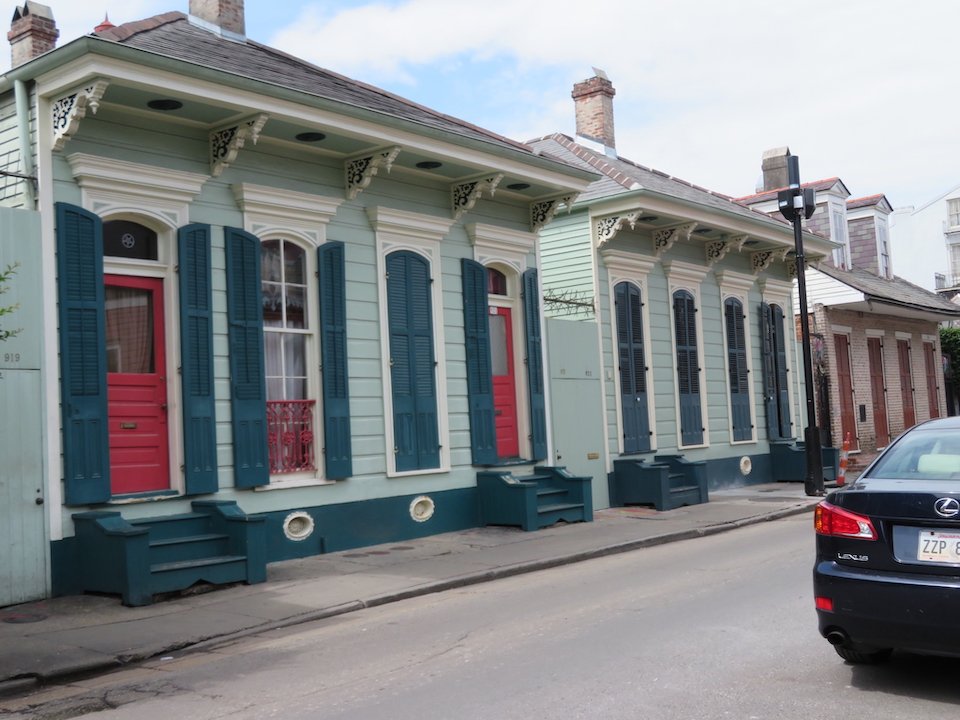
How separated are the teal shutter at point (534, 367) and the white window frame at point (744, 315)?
6.01 metres

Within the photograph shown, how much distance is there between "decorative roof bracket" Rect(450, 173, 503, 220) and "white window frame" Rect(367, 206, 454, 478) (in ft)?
0.81

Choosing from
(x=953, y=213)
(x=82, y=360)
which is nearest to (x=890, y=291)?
(x=82, y=360)

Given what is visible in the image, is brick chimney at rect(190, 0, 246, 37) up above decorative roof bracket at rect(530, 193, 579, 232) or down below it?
above

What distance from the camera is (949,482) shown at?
557 centimetres

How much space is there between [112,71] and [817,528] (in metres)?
7.42

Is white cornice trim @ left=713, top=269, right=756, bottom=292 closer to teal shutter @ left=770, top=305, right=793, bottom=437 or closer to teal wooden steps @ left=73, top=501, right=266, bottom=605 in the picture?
teal shutter @ left=770, top=305, right=793, bottom=437

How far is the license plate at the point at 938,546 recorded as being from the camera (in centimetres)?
529

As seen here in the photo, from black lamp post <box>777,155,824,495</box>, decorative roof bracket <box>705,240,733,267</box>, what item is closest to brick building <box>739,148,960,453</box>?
decorative roof bracket <box>705,240,733,267</box>

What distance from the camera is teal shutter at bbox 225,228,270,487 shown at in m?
11.3

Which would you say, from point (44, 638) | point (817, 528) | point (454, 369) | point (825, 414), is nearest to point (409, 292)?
point (454, 369)

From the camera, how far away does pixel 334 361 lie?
12352 millimetres

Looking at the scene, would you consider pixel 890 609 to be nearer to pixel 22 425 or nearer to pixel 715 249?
pixel 22 425

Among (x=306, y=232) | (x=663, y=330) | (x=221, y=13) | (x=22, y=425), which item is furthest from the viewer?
(x=663, y=330)

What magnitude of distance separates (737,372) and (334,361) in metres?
10.6
